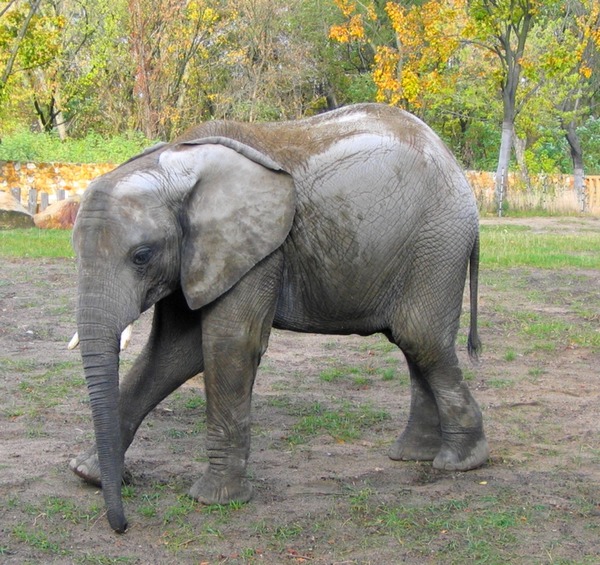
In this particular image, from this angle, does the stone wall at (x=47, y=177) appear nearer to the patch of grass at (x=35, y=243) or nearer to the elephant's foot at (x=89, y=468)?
the patch of grass at (x=35, y=243)

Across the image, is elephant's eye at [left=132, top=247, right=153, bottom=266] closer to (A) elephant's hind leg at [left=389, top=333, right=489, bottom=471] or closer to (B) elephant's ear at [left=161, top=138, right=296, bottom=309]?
(B) elephant's ear at [left=161, top=138, right=296, bottom=309]

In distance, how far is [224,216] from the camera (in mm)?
4750

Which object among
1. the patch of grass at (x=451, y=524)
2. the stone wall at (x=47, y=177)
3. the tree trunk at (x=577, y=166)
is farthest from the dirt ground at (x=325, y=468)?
the tree trunk at (x=577, y=166)

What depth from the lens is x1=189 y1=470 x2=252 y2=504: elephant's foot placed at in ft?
16.0

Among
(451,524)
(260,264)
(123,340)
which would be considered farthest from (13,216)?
(451,524)

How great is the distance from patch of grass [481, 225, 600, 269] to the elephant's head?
928cm

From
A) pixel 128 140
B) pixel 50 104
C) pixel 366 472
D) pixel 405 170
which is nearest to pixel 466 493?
pixel 366 472

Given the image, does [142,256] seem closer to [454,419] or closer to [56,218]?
[454,419]

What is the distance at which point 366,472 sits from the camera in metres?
5.48

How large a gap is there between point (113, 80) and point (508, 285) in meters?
23.6

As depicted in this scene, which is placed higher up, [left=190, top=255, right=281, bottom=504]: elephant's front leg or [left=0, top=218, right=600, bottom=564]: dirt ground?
[left=190, top=255, right=281, bottom=504]: elephant's front leg

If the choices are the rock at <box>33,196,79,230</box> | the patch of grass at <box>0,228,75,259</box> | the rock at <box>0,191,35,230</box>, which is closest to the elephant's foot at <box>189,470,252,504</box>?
the patch of grass at <box>0,228,75,259</box>

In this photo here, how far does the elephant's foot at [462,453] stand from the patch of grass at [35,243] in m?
8.82

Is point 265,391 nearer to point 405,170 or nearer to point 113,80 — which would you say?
point 405,170
